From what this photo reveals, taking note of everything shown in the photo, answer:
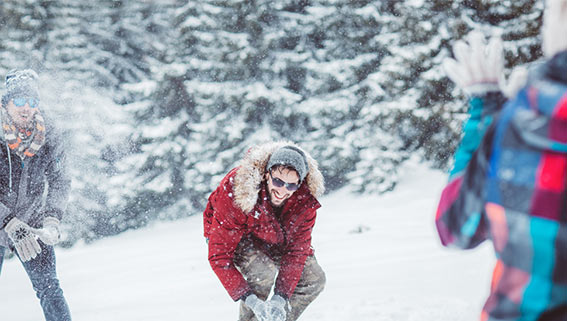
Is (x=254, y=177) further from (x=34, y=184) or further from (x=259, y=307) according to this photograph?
(x=34, y=184)

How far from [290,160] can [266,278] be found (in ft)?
2.80

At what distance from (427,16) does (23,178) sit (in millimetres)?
7514

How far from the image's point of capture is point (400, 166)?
8.70 metres

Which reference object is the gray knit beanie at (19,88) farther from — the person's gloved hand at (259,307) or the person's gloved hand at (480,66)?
the person's gloved hand at (480,66)

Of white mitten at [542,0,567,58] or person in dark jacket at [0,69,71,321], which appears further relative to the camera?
person in dark jacket at [0,69,71,321]

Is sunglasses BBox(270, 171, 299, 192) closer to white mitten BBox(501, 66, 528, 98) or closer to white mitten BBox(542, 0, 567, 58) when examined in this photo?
white mitten BBox(501, 66, 528, 98)

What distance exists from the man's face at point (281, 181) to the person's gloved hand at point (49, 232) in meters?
1.49

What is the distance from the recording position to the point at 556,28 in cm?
91

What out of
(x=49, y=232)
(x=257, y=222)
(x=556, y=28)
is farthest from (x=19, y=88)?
(x=556, y=28)

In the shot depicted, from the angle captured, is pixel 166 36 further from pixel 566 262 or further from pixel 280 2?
pixel 566 262

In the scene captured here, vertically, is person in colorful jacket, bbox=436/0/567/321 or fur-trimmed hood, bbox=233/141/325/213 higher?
person in colorful jacket, bbox=436/0/567/321

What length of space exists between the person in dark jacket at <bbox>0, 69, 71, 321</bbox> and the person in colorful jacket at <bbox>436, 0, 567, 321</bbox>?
2.78 meters

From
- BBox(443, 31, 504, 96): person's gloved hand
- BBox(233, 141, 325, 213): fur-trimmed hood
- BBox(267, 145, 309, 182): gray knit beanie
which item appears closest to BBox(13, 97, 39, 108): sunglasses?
BBox(233, 141, 325, 213): fur-trimmed hood

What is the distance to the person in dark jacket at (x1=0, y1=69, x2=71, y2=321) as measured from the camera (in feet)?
9.27
